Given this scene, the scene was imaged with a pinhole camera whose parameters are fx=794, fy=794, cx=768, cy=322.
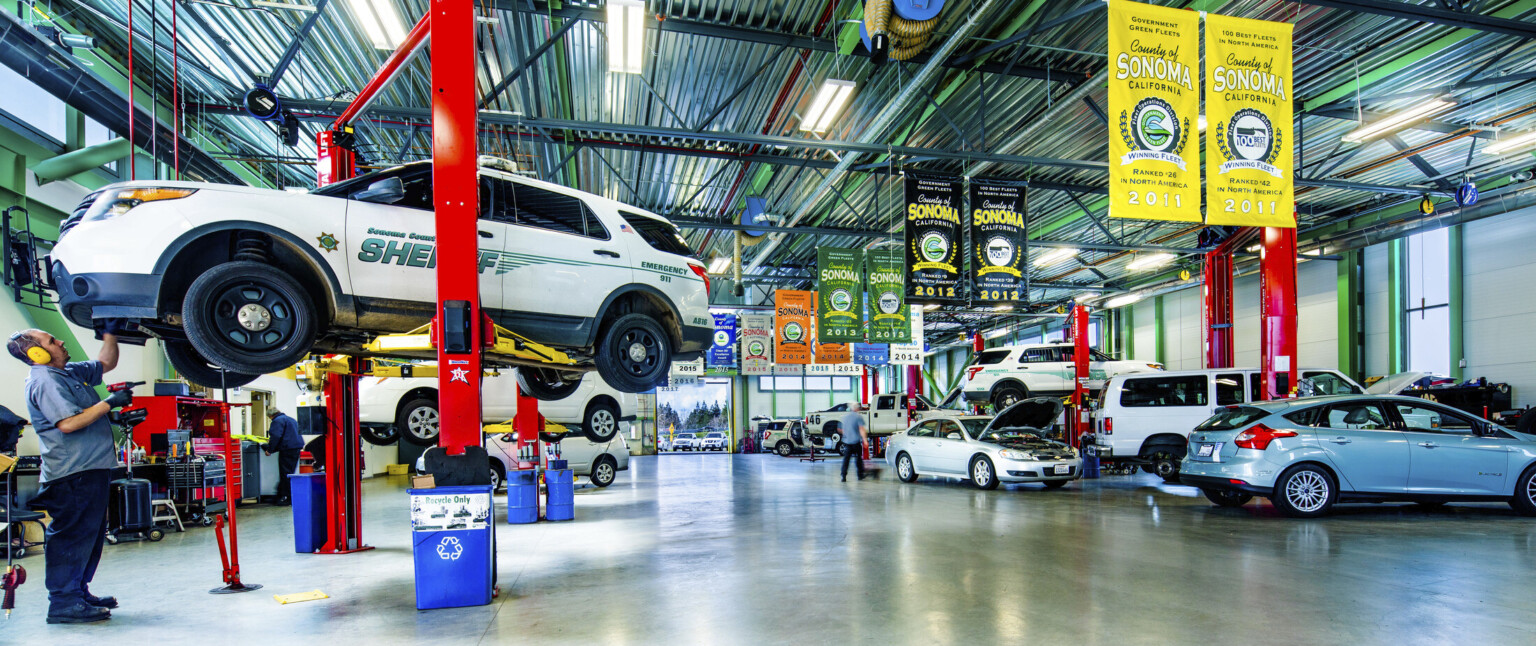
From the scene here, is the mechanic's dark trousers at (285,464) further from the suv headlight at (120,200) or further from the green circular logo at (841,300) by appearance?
the green circular logo at (841,300)

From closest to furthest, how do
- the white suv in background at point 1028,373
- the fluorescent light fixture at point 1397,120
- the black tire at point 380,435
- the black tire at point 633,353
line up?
the black tire at point 633,353
the fluorescent light fixture at point 1397,120
the black tire at point 380,435
the white suv in background at point 1028,373

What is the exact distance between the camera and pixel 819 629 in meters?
4.56

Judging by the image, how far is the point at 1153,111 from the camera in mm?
7984

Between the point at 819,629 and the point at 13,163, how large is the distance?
1050 cm

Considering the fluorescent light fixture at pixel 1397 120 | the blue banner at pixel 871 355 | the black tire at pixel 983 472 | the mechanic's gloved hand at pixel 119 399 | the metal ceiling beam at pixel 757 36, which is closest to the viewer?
the mechanic's gloved hand at pixel 119 399

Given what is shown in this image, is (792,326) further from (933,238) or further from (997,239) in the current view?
(997,239)

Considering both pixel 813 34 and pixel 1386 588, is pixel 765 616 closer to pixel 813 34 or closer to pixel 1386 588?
pixel 1386 588

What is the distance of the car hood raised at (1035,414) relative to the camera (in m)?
17.2

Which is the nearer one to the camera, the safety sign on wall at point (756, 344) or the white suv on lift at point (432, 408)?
the white suv on lift at point (432, 408)

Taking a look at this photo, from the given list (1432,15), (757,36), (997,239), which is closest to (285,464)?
(757,36)

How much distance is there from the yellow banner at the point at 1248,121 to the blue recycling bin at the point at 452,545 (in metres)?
7.41

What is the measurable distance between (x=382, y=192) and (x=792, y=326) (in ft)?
55.2

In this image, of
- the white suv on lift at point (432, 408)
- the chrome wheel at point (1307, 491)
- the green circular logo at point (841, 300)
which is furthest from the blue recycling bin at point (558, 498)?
the chrome wheel at point (1307, 491)

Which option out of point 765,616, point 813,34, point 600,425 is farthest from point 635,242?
point 600,425
